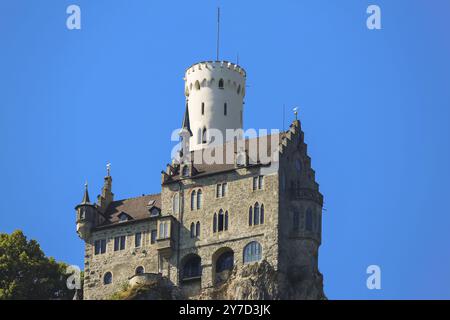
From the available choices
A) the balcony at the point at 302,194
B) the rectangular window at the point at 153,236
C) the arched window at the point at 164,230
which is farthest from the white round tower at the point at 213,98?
the balcony at the point at 302,194

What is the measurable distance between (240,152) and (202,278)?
13.9 meters

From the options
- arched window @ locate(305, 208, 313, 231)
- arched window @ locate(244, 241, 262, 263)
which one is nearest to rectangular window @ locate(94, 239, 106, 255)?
arched window @ locate(244, 241, 262, 263)

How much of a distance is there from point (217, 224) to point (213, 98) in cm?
2125

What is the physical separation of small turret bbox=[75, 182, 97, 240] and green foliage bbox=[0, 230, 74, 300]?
4.88 metres

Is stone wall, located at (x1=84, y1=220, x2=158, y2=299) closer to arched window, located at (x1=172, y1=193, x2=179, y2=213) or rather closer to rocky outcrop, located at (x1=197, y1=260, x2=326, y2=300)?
arched window, located at (x1=172, y1=193, x2=179, y2=213)

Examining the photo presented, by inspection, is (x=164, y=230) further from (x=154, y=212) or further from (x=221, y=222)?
(x=221, y=222)

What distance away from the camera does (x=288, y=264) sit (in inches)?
6383

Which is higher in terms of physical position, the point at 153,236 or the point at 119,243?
the point at 153,236

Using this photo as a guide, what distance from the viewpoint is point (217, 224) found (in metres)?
164

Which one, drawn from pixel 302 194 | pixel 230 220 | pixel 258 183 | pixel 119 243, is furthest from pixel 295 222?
pixel 119 243

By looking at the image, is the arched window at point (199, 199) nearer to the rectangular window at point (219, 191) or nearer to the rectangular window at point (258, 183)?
the rectangular window at point (219, 191)

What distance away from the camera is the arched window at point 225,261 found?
163 metres
